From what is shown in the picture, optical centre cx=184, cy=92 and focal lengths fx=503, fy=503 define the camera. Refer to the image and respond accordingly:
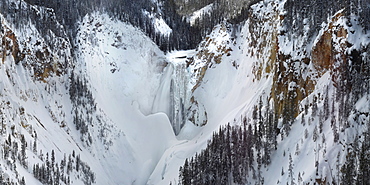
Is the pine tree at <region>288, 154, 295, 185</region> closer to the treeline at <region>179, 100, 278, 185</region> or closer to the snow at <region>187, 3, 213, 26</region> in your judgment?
the treeline at <region>179, 100, 278, 185</region>

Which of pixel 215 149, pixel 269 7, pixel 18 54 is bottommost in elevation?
pixel 215 149

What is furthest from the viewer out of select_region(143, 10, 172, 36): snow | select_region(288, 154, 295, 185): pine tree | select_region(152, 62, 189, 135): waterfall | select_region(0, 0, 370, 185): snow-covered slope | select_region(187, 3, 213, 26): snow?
select_region(187, 3, 213, 26): snow

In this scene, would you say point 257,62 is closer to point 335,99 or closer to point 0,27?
point 335,99

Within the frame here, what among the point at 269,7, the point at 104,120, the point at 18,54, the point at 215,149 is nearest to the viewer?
the point at 215,149

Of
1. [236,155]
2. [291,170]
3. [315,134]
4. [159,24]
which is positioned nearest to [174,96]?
[159,24]

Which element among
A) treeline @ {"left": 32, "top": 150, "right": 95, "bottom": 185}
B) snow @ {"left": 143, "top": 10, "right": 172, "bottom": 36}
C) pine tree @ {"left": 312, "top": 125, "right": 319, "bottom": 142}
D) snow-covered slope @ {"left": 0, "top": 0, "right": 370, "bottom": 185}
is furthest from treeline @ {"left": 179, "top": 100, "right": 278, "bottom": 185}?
snow @ {"left": 143, "top": 10, "right": 172, "bottom": 36}

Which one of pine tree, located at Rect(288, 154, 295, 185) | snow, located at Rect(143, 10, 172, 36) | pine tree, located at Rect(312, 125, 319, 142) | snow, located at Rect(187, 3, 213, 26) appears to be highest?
snow, located at Rect(187, 3, 213, 26)

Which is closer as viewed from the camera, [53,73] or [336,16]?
[336,16]

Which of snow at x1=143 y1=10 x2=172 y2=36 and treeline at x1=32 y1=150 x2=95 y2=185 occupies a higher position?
snow at x1=143 y1=10 x2=172 y2=36

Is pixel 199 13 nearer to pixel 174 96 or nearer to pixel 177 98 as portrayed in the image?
pixel 174 96

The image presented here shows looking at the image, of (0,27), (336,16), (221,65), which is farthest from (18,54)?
(336,16)

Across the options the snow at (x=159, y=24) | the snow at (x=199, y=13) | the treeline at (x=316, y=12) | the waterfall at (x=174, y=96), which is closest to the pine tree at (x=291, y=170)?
the treeline at (x=316, y=12)
